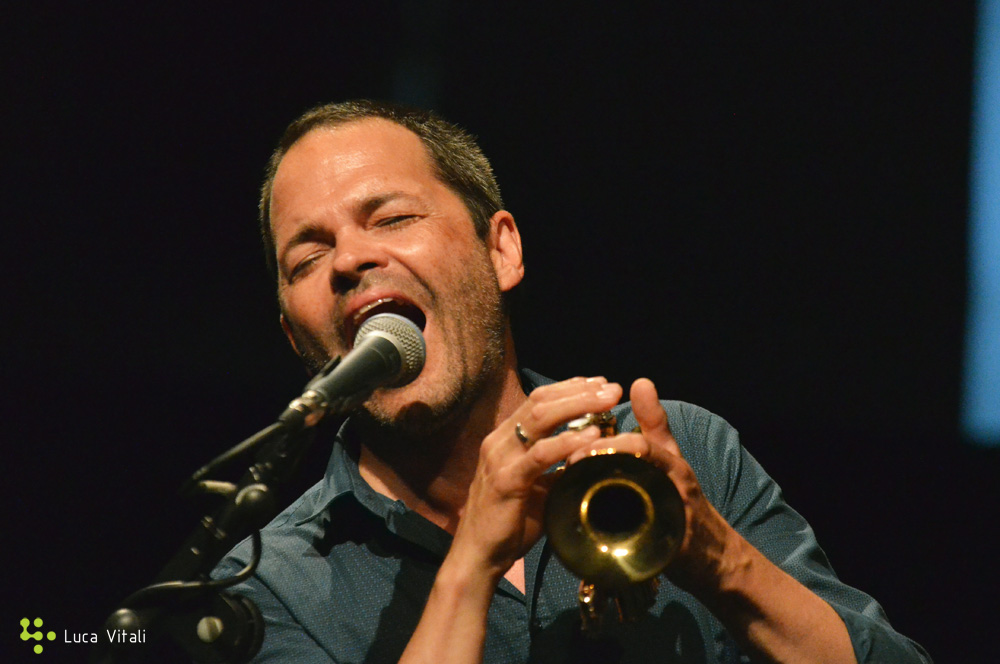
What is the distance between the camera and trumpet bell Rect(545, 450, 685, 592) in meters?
1.50

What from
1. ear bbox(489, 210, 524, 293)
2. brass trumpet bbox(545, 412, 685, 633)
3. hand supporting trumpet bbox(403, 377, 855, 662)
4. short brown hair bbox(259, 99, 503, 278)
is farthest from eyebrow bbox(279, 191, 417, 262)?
brass trumpet bbox(545, 412, 685, 633)

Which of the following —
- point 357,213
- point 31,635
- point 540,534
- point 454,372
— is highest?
point 357,213

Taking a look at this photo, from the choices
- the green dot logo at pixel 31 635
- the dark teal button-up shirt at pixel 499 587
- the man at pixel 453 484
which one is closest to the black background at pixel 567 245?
the green dot logo at pixel 31 635

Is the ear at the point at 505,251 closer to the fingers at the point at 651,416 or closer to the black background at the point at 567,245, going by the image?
the black background at the point at 567,245

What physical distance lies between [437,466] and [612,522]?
805 millimetres

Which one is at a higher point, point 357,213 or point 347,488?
point 357,213

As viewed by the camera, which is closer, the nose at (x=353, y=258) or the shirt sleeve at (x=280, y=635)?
the shirt sleeve at (x=280, y=635)

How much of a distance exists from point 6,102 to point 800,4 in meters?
2.97

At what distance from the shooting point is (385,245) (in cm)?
217

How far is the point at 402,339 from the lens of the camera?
5.27 ft

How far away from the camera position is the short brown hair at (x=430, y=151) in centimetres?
245

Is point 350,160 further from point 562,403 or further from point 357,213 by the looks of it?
point 562,403

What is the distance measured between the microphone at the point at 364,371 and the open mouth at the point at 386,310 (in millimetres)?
463

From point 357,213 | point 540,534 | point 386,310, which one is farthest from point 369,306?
point 540,534
